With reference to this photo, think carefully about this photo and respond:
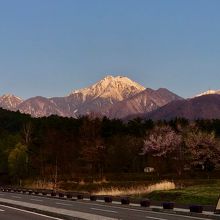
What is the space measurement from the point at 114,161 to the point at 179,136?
11.1 metres

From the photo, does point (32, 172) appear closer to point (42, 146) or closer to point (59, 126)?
point (42, 146)

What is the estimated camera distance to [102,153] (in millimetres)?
91812

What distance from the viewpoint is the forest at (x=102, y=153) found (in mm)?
79000

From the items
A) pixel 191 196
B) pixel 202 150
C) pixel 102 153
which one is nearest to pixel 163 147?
pixel 202 150

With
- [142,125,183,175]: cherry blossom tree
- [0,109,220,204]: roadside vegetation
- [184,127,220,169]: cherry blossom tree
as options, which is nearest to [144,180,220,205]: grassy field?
[0,109,220,204]: roadside vegetation

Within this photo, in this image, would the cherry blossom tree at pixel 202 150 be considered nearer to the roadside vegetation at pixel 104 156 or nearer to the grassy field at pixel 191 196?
the roadside vegetation at pixel 104 156

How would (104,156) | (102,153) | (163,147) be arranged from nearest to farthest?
1. (163,147)
2. (104,156)
3. (102,153)

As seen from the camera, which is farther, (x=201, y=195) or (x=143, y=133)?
(x=143, y=133)

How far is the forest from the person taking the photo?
79.0m

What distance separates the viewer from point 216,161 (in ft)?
256

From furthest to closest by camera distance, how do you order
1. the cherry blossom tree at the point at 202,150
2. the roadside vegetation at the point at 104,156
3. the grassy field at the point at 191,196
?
1. the cherry blossom tree at the point at 202,150
2. the roadside vegetation at the point at 104,156
3. the grassy field at the point at 191,196

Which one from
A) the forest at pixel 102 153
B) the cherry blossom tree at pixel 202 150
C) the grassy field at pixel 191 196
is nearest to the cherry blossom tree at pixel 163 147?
the forest at pixel 102 153

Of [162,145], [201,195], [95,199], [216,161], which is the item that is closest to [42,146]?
[162,145]

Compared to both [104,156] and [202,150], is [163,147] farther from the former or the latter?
[104,156]
